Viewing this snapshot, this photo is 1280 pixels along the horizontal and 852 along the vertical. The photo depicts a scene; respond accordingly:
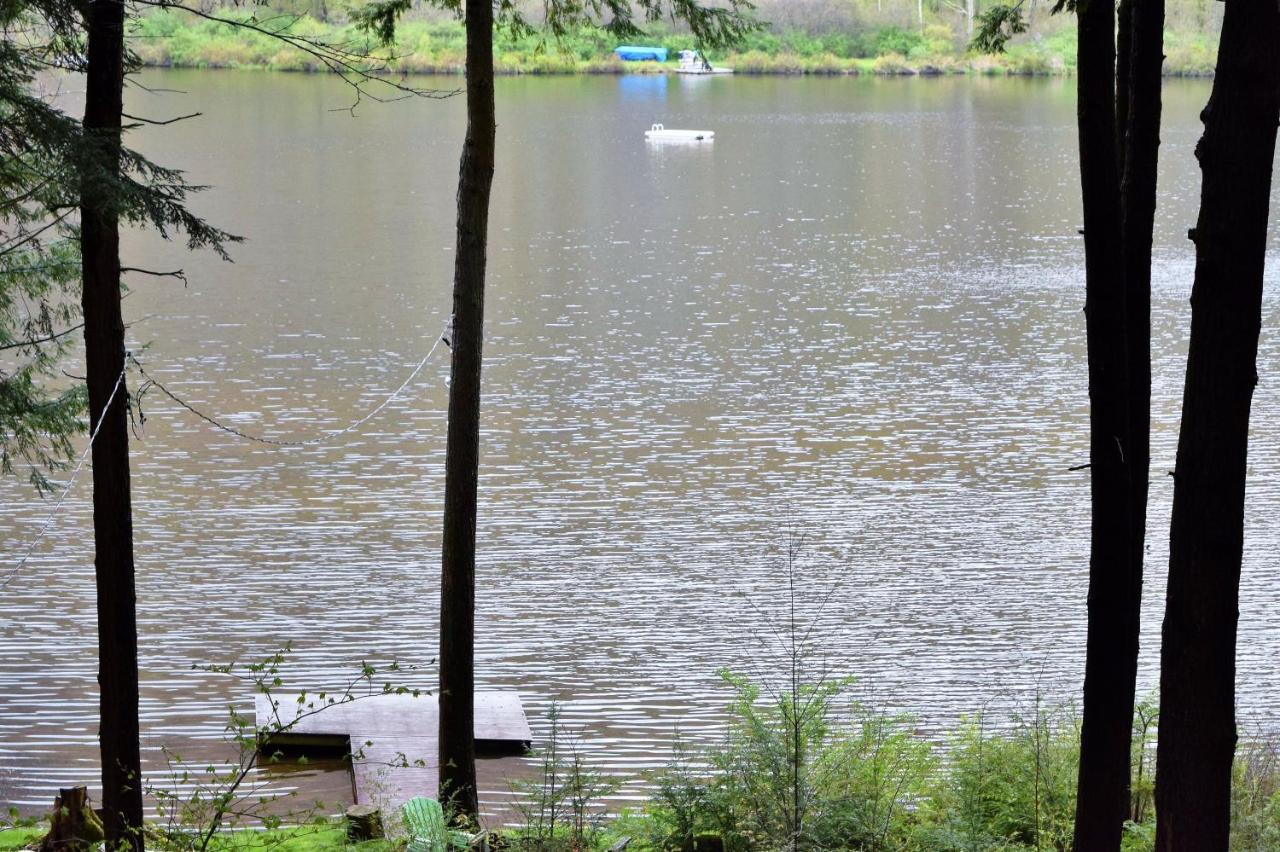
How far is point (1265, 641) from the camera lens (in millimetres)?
11992

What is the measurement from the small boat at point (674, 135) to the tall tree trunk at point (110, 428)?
44681 millimetres

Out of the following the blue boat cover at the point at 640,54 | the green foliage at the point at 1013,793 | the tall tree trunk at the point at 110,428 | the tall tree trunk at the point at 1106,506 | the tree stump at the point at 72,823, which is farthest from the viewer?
the blue boat cover at the point at 640,54

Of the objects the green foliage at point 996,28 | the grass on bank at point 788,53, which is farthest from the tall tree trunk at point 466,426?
the grass on bank at point 788,53

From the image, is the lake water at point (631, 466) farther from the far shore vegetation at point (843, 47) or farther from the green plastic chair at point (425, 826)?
the far shore vegetation at point (843, 47)

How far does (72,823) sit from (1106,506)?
4.78 meters

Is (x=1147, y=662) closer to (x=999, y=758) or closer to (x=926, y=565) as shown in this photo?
(x=926, y=565)

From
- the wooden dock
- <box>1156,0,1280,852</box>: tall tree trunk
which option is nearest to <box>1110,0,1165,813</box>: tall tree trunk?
<box>1156,0,1280,852</box>: tall tree trunk

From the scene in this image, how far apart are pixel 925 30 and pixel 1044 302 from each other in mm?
57718

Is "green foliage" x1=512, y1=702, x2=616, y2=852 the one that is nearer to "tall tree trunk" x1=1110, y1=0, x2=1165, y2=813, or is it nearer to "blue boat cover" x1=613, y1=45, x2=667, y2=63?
"tall tree trunk" x1=1110, y1=0, x2=1165, y2=813

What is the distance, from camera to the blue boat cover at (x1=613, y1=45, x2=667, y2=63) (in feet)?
A: 263

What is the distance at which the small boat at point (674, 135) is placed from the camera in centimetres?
5012

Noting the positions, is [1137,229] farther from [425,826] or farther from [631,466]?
[631,466]

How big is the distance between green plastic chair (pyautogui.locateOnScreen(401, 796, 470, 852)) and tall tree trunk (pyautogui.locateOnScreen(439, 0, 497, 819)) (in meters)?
0.68

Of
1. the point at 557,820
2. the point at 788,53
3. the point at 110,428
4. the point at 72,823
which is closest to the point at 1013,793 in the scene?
the point at 557,820
